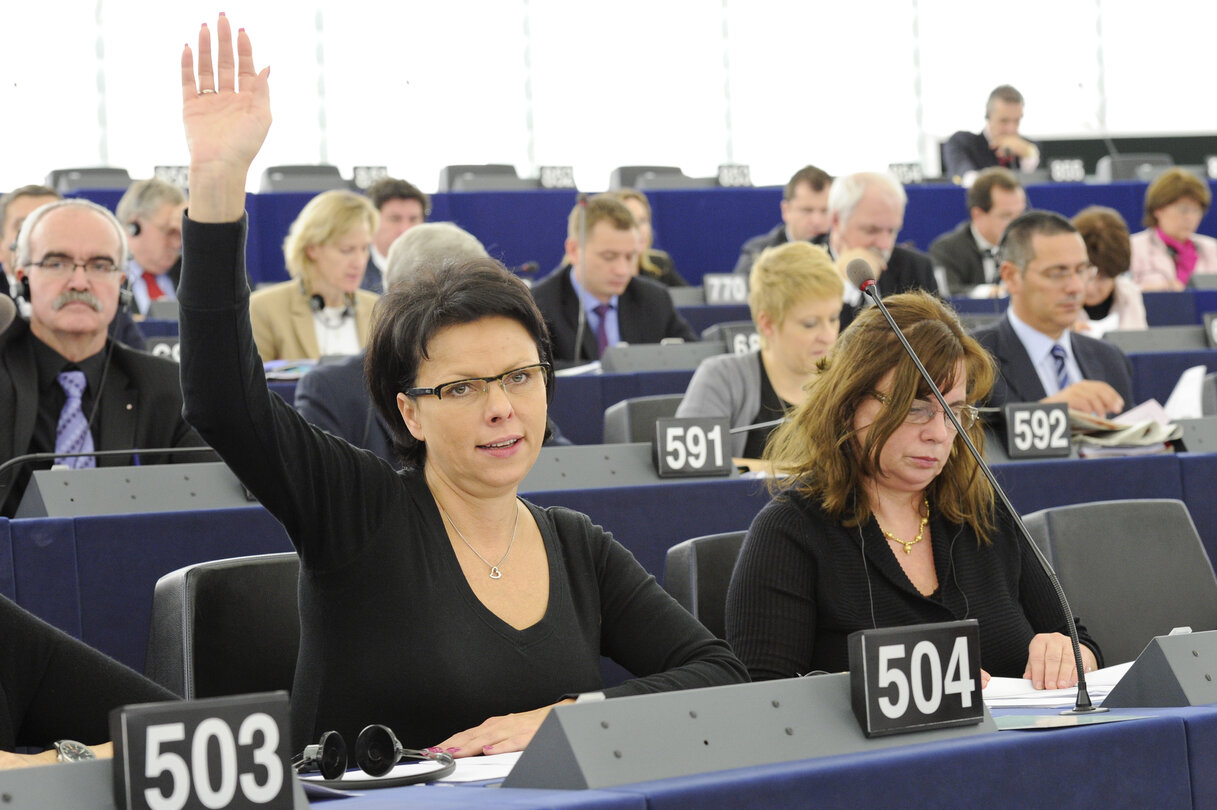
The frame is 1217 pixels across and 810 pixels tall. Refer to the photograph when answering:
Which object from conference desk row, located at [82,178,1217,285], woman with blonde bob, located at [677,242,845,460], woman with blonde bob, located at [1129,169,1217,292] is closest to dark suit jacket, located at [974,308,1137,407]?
woman with blonde bob, located at [677,242,845,460]

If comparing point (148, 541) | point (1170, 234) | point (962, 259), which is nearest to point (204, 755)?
point (148, 541)

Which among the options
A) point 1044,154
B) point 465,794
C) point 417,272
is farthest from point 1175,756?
point 1044,154

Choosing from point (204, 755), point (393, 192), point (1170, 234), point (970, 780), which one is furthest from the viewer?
point (1170, 234)

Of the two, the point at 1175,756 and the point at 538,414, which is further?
the point at 538,414

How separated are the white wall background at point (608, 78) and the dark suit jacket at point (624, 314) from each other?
5287mm

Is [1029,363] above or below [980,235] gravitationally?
below

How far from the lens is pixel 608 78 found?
11.3 meters

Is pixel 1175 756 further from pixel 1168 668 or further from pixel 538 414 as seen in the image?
pixel 538 414

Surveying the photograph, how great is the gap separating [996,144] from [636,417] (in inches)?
252

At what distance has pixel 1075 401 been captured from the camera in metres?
3.81

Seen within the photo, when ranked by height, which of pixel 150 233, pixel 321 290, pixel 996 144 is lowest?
pixel 321 290

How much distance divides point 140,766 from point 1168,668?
0.90 metres

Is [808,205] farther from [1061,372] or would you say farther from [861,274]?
[861,274]

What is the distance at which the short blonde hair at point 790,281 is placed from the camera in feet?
11.7
